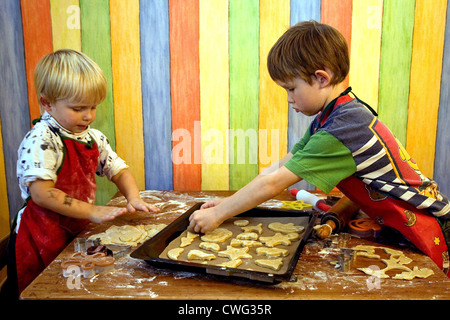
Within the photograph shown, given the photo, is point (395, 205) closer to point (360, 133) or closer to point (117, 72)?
point (360, 133)

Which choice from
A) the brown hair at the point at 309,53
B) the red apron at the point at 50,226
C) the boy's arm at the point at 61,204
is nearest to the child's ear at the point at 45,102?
the red apron at the point at 50,226

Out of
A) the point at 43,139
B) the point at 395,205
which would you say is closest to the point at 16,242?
the point at 43,139

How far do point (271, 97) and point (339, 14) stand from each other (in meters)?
0.44

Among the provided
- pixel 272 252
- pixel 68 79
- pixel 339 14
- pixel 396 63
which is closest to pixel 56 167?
pixel 68 79

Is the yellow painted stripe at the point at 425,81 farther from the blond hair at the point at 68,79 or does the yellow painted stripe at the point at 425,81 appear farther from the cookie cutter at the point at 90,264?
the cookie cutter at the point at 90,264

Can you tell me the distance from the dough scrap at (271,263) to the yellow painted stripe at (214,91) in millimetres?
905

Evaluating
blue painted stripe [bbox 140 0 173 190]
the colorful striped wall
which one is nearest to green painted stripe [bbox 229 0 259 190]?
the colorful striped wall

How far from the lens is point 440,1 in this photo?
1601mm

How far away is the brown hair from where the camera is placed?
1.00 meters

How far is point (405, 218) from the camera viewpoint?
0.97m

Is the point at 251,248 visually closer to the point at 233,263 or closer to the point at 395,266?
the point at 233,263

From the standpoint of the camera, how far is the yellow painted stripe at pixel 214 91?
1634mm

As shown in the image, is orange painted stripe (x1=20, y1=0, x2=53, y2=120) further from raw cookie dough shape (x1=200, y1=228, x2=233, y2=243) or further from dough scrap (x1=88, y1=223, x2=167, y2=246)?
raw cookie dough shape (x1=200, y1=228, x2=233, y2=243)

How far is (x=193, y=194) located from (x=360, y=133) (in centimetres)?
77
